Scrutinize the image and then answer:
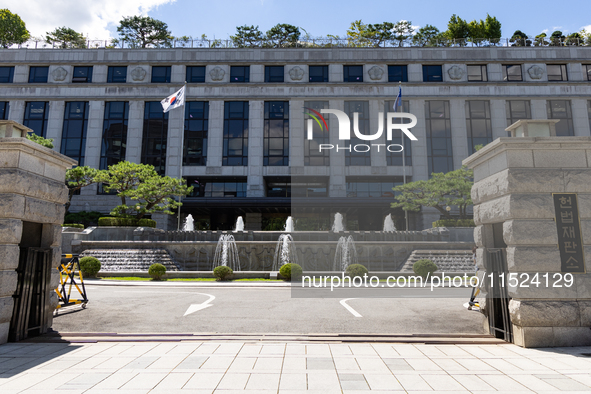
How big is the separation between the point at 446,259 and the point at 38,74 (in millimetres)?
55597

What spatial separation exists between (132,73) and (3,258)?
157ft

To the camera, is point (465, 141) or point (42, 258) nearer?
point (42, 258)

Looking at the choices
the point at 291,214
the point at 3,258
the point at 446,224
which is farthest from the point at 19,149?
the point at 291,214

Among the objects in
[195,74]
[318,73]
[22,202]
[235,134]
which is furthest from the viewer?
[318,73]

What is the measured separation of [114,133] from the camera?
46.8m

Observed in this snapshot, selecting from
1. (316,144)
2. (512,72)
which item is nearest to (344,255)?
(316,144)

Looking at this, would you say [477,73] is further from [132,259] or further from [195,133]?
[132,259]

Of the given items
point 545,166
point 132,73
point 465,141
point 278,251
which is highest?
point 132,73

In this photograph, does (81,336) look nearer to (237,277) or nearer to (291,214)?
(237,277)

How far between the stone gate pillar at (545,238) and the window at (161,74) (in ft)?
161

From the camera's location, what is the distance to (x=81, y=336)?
7.61 metres

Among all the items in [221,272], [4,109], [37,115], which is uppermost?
[4,109]

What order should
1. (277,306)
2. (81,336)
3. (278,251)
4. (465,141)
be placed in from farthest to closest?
(465,141) < (278,251) < (277,306) < (81,336)

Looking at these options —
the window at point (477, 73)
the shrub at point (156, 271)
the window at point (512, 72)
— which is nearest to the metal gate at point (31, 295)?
the shrub at point (156, 271)
